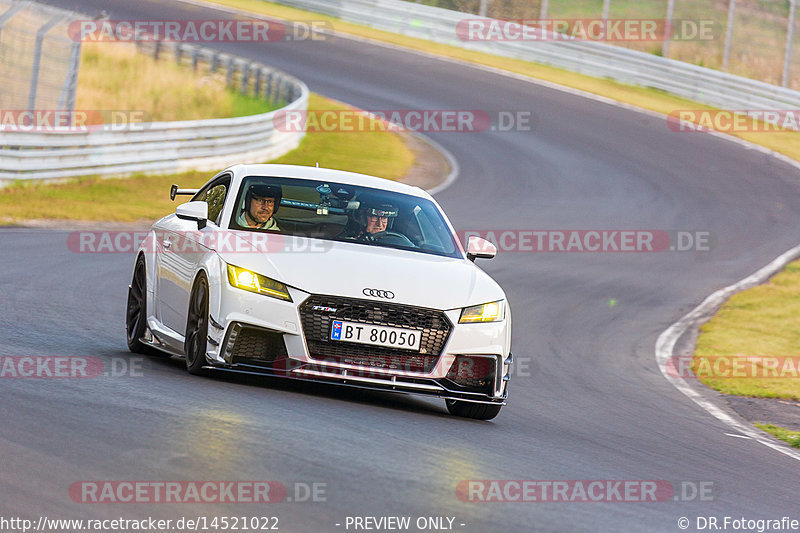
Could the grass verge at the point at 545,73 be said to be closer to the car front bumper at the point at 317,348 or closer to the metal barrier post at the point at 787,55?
the metal barrier post at the point at 787,55

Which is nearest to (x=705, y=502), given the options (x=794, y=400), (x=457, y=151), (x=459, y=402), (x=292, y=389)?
(x=459, y=402)

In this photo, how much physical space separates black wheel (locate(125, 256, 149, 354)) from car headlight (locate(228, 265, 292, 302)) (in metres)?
1.91

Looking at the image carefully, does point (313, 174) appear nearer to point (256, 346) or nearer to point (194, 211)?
point (194, 211)

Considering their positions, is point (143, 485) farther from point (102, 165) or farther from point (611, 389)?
point (102, 165)

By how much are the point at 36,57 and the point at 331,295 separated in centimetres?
1588

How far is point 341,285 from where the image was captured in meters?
7.59

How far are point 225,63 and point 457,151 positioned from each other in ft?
29.3

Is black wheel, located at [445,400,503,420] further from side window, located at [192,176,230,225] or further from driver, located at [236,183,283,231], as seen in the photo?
side window, located at [192,176,230,225]

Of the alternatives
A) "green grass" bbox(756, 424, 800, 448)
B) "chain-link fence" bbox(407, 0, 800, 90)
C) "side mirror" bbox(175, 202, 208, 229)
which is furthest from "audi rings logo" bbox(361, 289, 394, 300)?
"chain-link fence" bbox(407, 0, 800, 90)

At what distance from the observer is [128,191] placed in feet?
72.5

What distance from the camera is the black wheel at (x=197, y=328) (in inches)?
308

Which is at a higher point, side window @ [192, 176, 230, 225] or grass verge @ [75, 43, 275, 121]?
side window @ [192, 176, 230, 225]

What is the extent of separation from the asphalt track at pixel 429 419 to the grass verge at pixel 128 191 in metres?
2.39

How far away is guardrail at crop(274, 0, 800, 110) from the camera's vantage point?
37.2 meters
